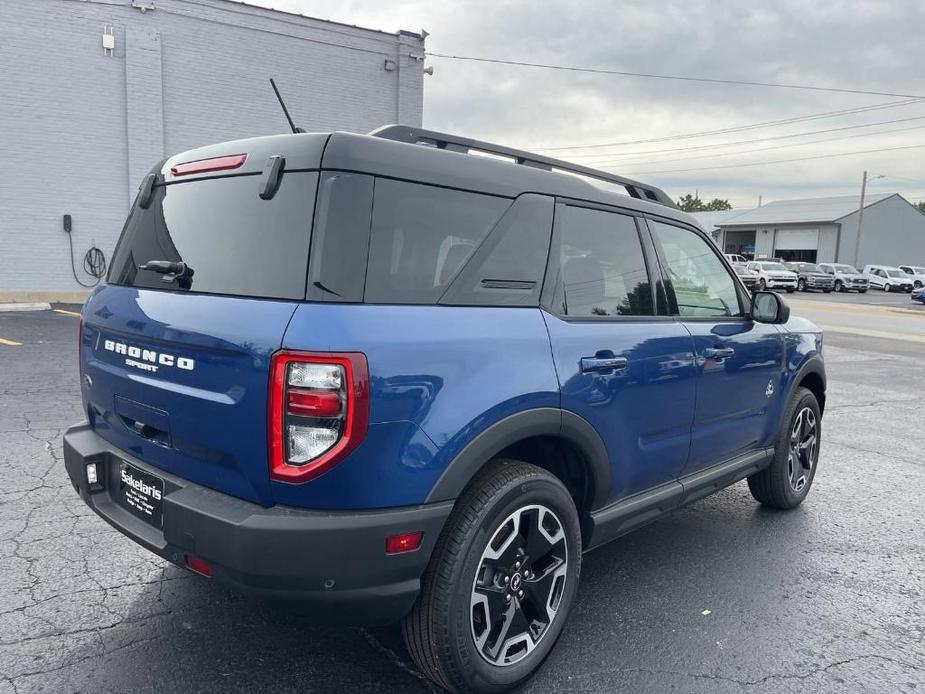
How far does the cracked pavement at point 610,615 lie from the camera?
261 centimetres

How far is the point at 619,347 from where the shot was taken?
291cm

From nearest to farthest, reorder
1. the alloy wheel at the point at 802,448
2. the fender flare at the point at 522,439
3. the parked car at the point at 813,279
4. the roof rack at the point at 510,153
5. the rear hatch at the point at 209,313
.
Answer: the rear hatch at the point at 209,313 < the fender flare at the point at 522,439 < the roof rack at the point at 510,153 < the alloy wheel at the point at 802,448 < the parked car at the point at 813,279

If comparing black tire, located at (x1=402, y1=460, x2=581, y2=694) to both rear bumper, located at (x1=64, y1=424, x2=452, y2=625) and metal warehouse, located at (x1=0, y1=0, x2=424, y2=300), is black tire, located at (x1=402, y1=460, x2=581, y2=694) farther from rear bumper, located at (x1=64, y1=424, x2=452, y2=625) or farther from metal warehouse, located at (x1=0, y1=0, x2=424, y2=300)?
metal warehouse, located at (x1=0, y1=0, x2=424, y2=300)

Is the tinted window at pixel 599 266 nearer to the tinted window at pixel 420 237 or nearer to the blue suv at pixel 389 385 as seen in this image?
the blue suv at pixel 389 385

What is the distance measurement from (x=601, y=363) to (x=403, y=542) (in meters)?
1.12

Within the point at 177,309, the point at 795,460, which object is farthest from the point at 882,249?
the point at 177,309

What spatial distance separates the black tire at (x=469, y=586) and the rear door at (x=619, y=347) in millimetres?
367

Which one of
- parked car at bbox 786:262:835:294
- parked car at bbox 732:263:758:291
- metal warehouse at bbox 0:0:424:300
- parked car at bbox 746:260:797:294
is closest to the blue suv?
metal warehouse at bbox 0:0:424:300

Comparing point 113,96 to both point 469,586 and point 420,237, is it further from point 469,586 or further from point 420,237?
point 469,586

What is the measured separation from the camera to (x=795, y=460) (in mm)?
4547

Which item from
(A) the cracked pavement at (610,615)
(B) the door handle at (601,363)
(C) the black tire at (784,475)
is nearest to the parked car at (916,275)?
(A) the cracked pavement at (610,615)

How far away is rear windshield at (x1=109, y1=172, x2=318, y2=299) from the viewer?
7.23ft

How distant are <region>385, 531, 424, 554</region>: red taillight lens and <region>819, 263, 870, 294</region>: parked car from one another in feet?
139

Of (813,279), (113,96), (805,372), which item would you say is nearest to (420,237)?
(805,372)
